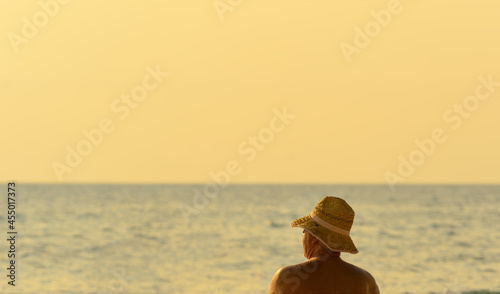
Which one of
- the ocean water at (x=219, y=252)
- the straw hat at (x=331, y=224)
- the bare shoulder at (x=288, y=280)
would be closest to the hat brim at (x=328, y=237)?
the straw hat at (x=331, y=224)

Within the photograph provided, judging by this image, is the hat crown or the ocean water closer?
the hat crown

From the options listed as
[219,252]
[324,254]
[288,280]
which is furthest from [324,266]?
[219,252]

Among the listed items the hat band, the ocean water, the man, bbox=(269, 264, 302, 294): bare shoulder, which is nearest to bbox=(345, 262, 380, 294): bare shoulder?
the man

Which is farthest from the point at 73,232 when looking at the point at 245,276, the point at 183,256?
the point at 245,276

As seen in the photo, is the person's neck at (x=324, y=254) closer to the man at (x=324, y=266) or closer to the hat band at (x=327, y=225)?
the man at (x=324, y=266)

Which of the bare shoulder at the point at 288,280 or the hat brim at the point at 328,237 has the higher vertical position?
the hat brim at the point at 328,237

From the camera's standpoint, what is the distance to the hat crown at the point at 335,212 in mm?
4109

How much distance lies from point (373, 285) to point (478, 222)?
190ft

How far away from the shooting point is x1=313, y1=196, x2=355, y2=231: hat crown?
411cm

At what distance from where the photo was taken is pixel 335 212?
4.14 m

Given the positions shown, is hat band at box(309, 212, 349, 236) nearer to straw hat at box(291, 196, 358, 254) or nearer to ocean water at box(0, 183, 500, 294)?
straw hat at box(291, 196, 358, 254)

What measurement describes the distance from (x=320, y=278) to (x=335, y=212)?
36cm

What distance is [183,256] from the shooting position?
117ft

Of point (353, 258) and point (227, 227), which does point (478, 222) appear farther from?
point (353, 258)
